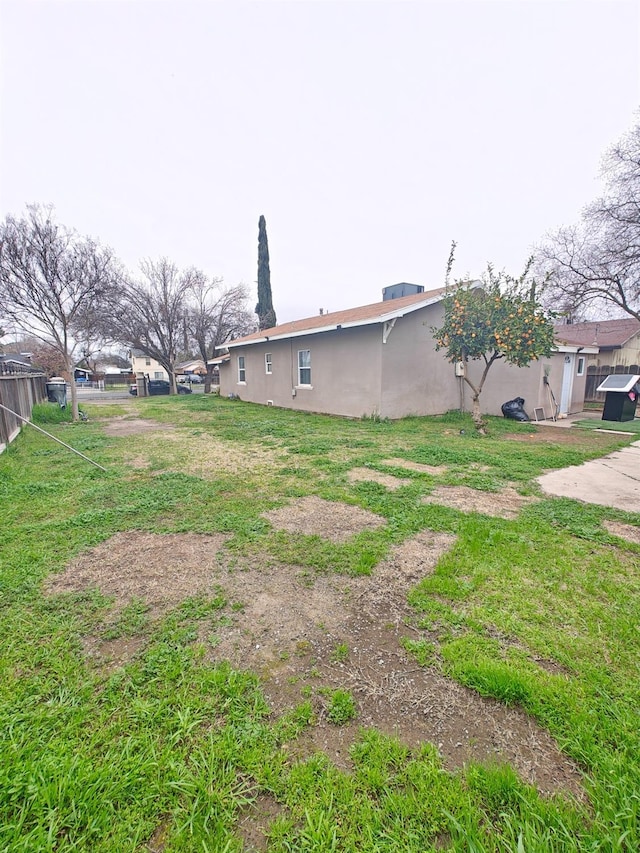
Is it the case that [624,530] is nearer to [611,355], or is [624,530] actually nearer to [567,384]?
[567,384]

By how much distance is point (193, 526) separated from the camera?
3.38 meters

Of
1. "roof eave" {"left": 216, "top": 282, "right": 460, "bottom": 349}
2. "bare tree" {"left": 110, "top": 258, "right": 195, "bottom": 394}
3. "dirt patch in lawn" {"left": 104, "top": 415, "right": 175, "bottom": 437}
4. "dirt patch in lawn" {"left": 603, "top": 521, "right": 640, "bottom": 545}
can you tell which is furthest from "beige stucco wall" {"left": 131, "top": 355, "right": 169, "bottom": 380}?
"dirt patch in lawn" {"left": 603, "top": 521, "right": 640, "bottom": 545}

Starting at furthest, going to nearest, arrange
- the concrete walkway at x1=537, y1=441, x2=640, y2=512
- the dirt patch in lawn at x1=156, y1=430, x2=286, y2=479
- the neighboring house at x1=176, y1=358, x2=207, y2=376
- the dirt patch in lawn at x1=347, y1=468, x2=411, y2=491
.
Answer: the neighboring house at x1=176, y1=358, x2=207, y2=376 → the dirt patch in lawn at x1=156, y1=430, x2=286, y2=479 → the dirt patch in lawn at x1=347, y1=468, x2=411, y2=491 → the concrete walkway at x1=537, y1=441, x2=640, y2=512

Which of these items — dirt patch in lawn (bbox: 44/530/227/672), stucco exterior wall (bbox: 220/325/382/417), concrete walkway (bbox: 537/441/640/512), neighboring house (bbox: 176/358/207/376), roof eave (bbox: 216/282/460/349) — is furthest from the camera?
neighboring house (bbox: 176/358/207/376)

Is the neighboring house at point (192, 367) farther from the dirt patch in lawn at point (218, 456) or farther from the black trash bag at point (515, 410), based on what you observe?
the black trash bag at point (515, 410)

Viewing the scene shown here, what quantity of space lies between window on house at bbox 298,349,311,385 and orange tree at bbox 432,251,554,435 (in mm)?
4979

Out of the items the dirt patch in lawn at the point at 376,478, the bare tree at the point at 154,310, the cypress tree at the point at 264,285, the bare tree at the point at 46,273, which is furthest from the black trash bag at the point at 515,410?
the cypress tree at the point at 264,285

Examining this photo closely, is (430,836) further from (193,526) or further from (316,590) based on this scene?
(193,526)

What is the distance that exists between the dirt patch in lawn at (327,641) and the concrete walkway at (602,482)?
2.22 m

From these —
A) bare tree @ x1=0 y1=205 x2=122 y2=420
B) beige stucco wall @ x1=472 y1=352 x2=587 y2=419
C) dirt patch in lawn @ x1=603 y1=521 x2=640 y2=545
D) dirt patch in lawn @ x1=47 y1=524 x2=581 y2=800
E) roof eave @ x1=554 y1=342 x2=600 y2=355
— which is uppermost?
bare tree @ x1=0 y1=205 x2=122 y2=420

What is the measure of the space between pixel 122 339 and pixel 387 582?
81.3 ft

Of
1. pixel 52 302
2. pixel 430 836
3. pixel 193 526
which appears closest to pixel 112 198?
pixel 52 302

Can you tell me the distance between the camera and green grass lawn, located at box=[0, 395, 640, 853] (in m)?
1.12

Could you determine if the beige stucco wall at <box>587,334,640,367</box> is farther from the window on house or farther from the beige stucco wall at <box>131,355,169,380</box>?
the beige stucco wall at <box>131,355,169,380</box>
